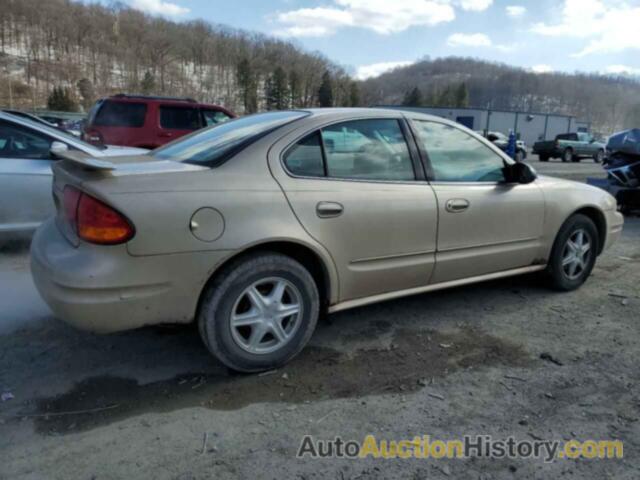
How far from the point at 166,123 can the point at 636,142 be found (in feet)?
29.6

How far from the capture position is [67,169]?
8.86 feet

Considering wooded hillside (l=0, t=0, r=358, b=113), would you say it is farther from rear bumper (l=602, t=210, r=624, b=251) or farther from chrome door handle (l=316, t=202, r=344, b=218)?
chrome door handle (l=316, t=202, r=344, b=218)

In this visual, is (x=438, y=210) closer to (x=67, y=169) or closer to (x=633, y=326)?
(x=633, y=326)

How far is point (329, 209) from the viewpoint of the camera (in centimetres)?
278

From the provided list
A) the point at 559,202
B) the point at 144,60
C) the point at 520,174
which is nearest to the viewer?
the point at 520,174

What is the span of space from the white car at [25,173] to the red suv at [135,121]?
511 cm

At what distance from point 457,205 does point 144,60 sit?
11578 cm

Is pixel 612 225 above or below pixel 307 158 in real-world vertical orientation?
below

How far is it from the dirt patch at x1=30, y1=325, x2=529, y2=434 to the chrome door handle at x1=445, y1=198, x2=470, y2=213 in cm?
91

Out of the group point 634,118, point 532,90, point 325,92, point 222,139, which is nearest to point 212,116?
point 222,139

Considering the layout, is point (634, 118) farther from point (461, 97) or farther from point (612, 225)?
point (612, 225)

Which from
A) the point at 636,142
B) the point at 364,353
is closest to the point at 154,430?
the point at 364,353

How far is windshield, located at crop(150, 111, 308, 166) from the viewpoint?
2.75 m

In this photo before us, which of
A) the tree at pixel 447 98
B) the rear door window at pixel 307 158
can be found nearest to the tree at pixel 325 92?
the tree at pixel 447 98
